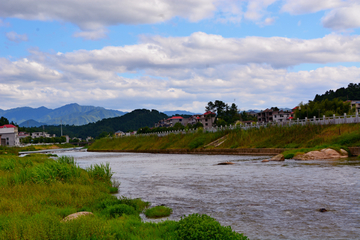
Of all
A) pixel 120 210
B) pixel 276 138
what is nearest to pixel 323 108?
pixel 276 138

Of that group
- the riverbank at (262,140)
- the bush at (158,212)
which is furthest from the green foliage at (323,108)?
the bush at (158,212)

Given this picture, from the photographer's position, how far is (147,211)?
39.8 feet

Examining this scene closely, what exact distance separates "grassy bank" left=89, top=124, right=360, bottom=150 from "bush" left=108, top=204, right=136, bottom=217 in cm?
2802

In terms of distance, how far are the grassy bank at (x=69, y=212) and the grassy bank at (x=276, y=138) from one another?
90.6 feet

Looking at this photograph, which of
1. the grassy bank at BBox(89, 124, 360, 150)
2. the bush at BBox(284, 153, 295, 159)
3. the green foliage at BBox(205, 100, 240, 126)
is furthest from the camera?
the green foliage at BBox(205, 100, 240, 126)

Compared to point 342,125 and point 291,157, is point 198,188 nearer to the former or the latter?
point 291,157

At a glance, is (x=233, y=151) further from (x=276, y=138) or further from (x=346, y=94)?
(x=346, y=94)

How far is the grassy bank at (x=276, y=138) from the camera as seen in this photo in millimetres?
37472

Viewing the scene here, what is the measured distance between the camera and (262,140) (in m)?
50.8

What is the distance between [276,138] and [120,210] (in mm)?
40721

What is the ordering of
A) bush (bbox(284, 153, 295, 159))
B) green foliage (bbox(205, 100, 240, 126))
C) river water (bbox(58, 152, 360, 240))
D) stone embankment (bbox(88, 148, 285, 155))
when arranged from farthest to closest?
green foliage (bbox(205, 100, 240, 126)) → stone embankment (bbox(88, 148, 285, 155)) → bush (bbox(284, 153, 295, 159)) → river water (bbox(58, 152, 360, 240))

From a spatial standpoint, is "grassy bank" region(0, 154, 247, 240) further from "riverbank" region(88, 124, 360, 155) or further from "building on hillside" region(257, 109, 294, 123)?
"building on hillside" region(257, 109, 294, 123)

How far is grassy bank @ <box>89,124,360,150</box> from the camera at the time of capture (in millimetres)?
37472

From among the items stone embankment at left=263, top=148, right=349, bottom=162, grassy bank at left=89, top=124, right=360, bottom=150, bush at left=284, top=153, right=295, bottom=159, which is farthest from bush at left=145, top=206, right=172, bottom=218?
grassy bank at left=89, top=124, right=360, bottom=150
